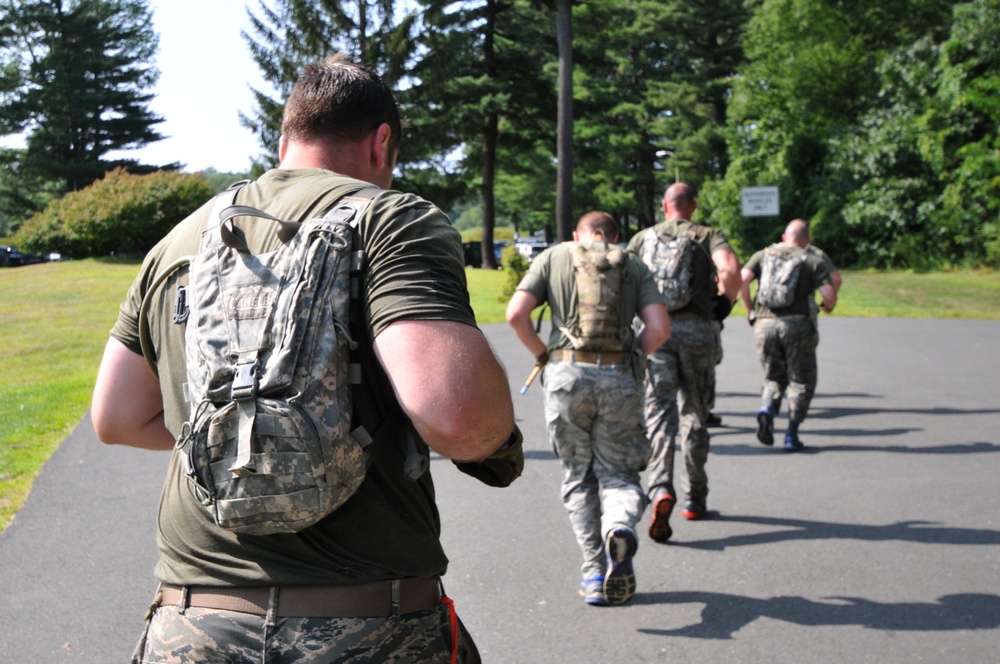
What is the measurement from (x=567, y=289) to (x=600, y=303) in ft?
0.74

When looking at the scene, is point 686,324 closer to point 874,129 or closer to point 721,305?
point 721,305

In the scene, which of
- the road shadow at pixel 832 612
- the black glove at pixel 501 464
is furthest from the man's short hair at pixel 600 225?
the black glove at pixel 501 464

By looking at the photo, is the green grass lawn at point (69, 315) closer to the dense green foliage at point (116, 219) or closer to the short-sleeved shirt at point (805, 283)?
the dense green foliage at point (116, 219)

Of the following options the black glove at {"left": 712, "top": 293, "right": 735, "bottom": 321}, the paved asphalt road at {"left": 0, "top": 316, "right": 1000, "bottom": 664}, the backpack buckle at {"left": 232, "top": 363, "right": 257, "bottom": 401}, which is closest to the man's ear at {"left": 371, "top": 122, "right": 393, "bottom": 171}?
the backpack buckle at {"left": 232, "top": 363, "right": 257, "bottom": 401}

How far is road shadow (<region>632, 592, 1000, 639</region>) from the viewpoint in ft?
15.0

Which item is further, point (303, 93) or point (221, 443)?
point (303, 93)

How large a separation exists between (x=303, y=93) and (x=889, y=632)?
3.73m

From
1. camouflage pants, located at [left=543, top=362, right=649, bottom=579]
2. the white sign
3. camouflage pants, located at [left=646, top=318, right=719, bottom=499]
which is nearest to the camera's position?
camouflage pants, located at [left=543, top=362, right=649, bottom=579]

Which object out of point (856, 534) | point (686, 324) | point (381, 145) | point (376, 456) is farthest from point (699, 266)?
point (376, 456)

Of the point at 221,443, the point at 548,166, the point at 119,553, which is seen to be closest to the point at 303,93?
the point at 221,443

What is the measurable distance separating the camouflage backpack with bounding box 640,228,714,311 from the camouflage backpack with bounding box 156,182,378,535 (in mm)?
4859

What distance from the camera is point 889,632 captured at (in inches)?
178

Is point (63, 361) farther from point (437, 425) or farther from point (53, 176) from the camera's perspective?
point (53, 176)

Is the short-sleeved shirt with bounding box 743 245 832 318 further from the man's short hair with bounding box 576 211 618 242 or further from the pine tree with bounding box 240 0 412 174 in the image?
the pine tree with bounding box 240 0 412 174
